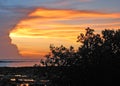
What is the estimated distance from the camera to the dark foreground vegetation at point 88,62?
131 feet

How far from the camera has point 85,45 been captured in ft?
137

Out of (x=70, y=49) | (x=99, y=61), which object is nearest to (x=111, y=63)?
(x=99, y=61)

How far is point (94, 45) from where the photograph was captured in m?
41.8

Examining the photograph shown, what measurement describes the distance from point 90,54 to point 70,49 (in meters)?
2.07

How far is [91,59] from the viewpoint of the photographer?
40781 mm

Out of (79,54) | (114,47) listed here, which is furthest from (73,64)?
(114,47)

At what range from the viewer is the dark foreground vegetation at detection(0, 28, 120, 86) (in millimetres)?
39969

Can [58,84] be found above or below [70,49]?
below

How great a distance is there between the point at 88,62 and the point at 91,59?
0.37 metres

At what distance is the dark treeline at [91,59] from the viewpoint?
3997 cm

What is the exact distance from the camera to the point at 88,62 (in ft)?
133

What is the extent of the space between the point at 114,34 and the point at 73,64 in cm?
442

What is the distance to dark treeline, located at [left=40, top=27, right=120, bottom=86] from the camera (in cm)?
3997

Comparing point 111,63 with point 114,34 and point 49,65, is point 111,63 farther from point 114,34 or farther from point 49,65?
point 49,65
